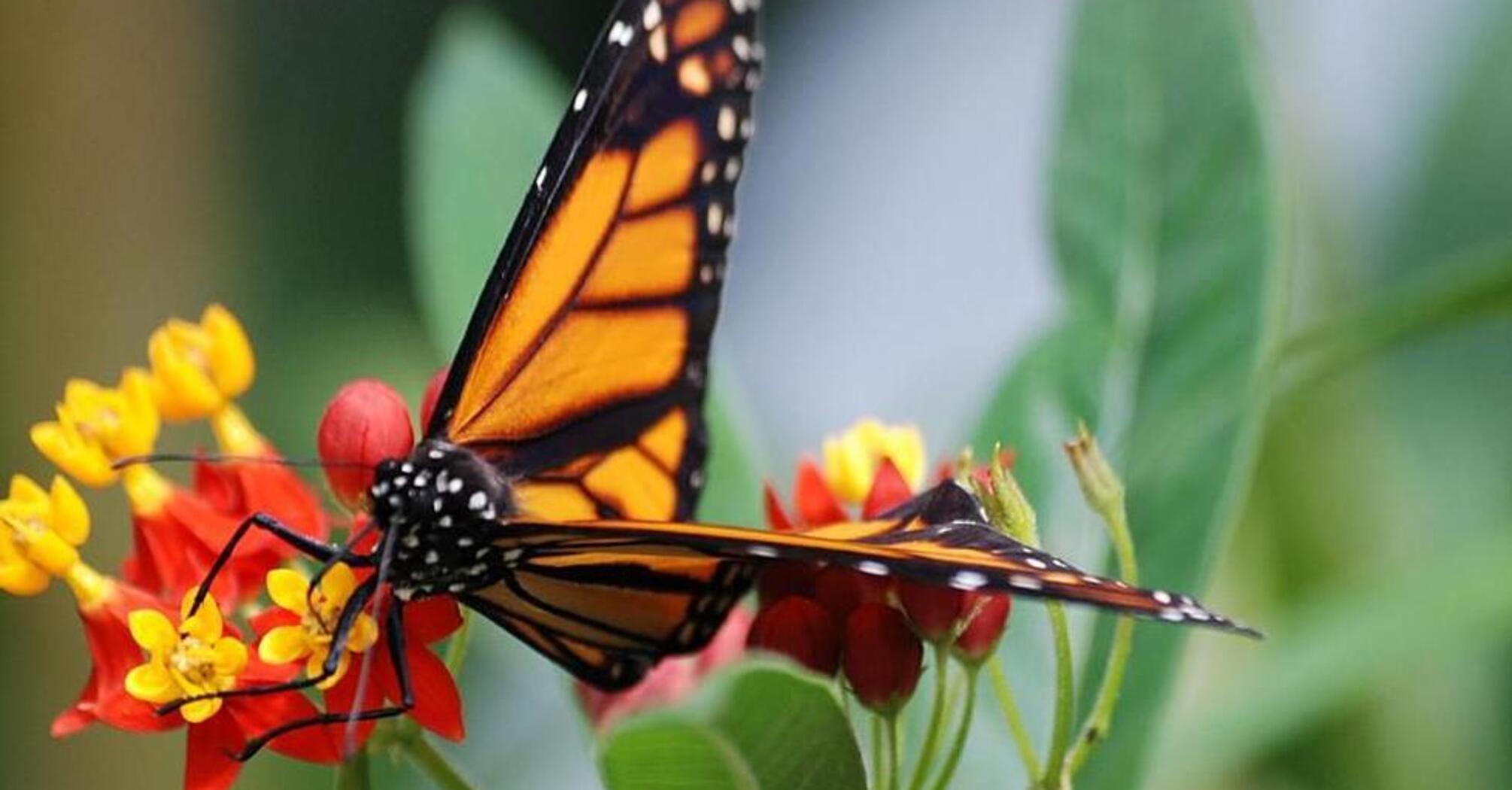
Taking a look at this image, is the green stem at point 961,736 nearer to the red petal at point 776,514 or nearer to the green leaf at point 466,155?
the red petal at point 776,514

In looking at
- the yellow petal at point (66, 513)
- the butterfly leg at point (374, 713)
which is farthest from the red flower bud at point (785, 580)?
the yellow petal at point (66, 513)

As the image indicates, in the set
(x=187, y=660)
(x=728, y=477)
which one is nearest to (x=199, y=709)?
(x=187, y=660)

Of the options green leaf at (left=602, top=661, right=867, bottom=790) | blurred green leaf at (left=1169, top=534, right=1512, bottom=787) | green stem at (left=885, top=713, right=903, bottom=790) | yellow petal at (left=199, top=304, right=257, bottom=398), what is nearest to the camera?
green leaf at (left=602, top=661, right=867, bottom=790)

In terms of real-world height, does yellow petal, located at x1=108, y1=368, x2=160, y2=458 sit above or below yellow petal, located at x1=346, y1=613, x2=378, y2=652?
above

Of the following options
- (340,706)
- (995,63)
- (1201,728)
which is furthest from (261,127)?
(340,706)

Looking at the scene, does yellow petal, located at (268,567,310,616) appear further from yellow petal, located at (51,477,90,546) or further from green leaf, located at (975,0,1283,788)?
green leaf, located at (975,0,1283,788)

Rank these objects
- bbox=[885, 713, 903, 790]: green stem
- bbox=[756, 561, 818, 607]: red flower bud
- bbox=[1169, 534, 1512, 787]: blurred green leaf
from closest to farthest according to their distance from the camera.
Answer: bbox=[885, 713, 903, 790]: green stem, bbox=[756, 561, 818, 607]: red flower bud, bbox=[1169, 534, 1512, 787]: blurred green leaf

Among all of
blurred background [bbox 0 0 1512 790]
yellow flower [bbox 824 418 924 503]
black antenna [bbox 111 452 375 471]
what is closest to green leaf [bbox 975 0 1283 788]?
blurred background [bbox 0 0 1512 790]

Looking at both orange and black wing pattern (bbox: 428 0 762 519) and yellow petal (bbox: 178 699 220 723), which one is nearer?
yellow petal (bbox: 178 699 220 723)
